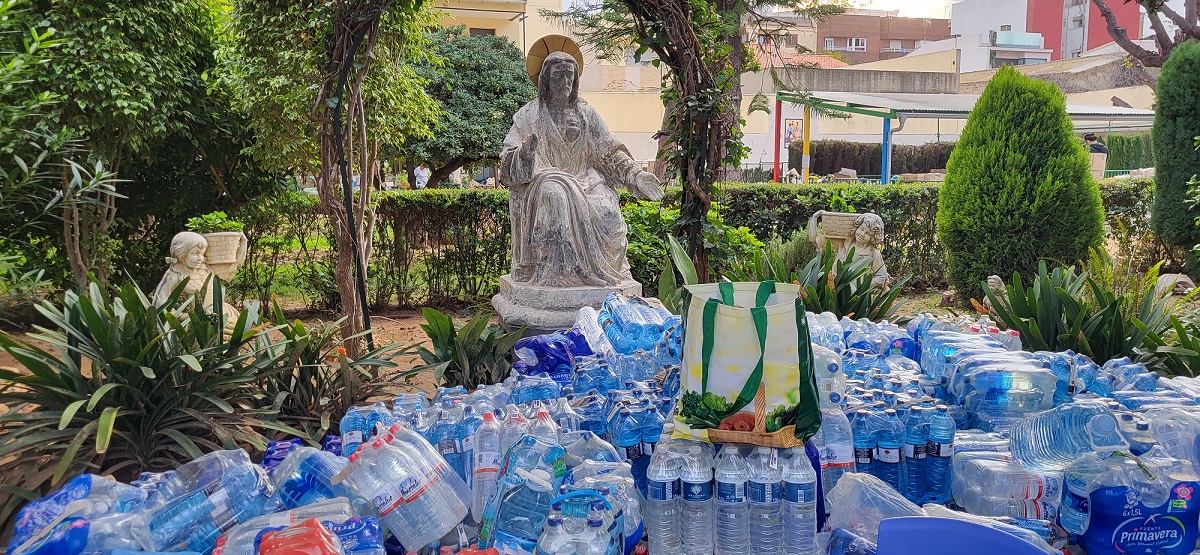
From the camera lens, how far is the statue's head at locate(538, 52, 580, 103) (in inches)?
191

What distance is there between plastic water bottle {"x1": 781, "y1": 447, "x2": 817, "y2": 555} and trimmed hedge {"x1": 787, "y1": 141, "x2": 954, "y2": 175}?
87.9 feet

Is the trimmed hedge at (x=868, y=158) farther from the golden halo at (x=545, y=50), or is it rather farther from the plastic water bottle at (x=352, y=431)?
the plastic water bottle at (x=352, y=431)

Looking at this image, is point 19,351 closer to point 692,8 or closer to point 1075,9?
point 692,8

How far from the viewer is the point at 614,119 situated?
2848 centimetres

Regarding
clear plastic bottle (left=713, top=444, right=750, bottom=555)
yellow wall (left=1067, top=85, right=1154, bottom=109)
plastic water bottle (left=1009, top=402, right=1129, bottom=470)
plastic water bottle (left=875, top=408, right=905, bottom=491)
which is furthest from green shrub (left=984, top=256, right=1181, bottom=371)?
yellow wall (left=1067, top=85, right=1154, bottom=109)

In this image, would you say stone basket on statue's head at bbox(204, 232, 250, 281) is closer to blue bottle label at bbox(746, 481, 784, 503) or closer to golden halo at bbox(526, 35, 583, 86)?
golden halo at bbox(526, 35, 583, 86)

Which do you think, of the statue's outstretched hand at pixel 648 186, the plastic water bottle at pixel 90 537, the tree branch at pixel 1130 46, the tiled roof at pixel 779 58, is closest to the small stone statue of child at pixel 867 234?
the statue's outstretched hand at pixel 648 186

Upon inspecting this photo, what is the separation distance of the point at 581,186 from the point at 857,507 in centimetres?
303

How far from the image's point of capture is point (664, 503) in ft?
7.33

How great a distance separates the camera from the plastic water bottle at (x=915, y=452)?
8.25 feet

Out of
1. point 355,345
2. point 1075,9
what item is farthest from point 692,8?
point 1075,9

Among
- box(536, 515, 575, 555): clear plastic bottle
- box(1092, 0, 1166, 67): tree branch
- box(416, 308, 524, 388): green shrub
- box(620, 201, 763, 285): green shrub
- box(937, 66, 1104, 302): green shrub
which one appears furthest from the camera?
box(1092, 0, 1166, 67): tree branch

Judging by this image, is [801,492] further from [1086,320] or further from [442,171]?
[442,171]

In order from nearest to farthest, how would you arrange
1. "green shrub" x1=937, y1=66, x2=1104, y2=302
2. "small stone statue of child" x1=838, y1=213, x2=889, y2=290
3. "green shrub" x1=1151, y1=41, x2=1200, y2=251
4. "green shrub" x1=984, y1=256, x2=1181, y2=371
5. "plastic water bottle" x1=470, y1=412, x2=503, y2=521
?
"plastic water bottle" x1=470, y1=412, x2=503, y2=521
"green shrub" x1=984, y1=256, x2=1181, y2=371
"small stone statue of child" x1=838, y1=213, x2=889, y2=290
"green shrub" x1=937, y1=66, x2=1104, y2=302
"green shrub" x1=1151, y1=41, x2=1200, y2=251
